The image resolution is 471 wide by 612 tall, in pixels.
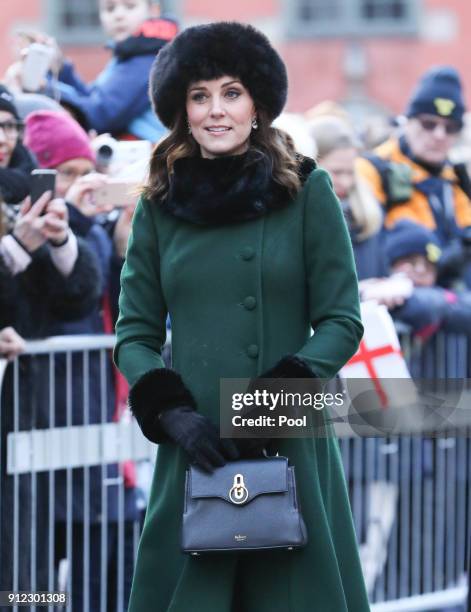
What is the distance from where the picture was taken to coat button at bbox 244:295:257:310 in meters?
3.60

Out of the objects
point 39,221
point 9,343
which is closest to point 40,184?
point 39,221

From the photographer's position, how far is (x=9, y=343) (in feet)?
15.4

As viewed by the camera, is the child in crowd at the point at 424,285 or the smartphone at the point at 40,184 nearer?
the smartphone at the point at 40,184

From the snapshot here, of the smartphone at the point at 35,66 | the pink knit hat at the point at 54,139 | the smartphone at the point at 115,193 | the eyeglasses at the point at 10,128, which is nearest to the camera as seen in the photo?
the eyeglasses at the point at 10,128

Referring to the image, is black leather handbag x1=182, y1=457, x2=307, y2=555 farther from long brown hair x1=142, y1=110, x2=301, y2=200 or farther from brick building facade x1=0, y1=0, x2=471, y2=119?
brick building facade x1=0, y1=0, x2=471, y2=119

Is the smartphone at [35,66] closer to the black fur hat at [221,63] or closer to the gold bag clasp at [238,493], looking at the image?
the black fur hat at [221,63]

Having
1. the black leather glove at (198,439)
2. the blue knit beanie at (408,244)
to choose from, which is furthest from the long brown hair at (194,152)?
the blue knit beanie at (408,244)

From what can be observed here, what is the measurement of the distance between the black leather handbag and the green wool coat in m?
0.15

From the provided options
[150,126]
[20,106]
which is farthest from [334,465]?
[150,126]

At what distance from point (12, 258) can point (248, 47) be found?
1.40 metres

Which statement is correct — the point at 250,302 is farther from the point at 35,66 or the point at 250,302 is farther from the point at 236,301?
the point at 35,66

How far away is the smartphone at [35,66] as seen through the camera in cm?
563

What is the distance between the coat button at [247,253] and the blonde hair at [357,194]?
236cm

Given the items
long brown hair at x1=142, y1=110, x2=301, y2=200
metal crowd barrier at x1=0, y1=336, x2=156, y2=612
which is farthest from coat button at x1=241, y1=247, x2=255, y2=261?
metal crowd barrier at x1=0, y1=336, x2=156, y2=612
